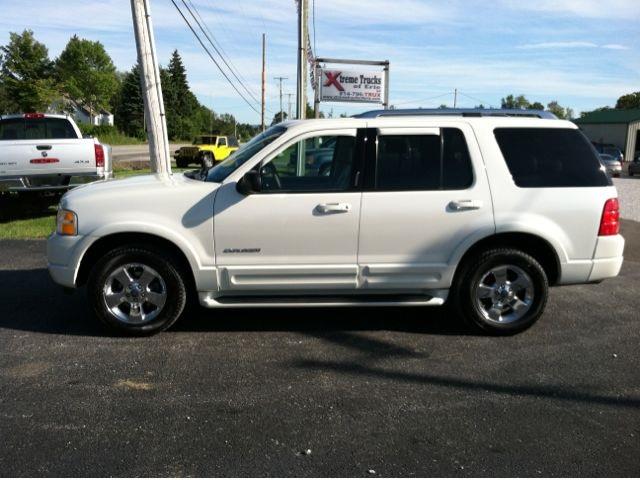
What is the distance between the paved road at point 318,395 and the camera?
332 cm

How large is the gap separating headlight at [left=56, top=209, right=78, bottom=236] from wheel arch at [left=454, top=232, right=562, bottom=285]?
3201 mm

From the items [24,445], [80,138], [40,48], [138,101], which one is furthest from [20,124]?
[138,101]

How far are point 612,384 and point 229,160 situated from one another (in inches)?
141

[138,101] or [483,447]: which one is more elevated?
[138,101]

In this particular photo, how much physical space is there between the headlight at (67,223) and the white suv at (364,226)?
13 mm

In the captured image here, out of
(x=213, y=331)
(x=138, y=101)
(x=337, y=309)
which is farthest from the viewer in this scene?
(x=138, y=101)

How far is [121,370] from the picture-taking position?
455 cm

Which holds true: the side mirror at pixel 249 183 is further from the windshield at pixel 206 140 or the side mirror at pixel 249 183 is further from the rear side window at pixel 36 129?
the windshield at pixel 206 140

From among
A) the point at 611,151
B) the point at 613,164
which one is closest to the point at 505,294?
the point at 613,164

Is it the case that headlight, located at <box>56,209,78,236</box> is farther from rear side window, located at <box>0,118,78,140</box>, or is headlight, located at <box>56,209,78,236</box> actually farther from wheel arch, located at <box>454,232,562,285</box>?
rear side window, located at <box>0,118,78,140</box>

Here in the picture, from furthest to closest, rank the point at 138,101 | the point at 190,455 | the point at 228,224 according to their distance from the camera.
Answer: the point at 138,101 < the point at 228,224 < the point at 190,455

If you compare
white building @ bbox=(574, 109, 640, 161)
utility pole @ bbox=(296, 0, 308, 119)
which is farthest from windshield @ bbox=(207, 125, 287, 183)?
white building @ bbox=(574, 109, 640, 161)

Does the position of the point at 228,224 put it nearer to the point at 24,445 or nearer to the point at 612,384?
the point at 24,445

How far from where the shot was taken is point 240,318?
19.3 feet
